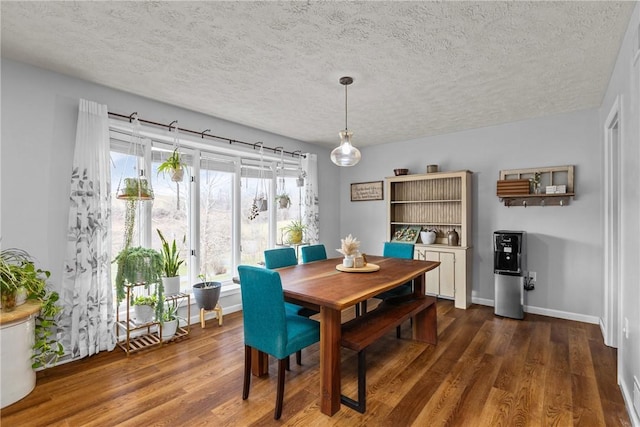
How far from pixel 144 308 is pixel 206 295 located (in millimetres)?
614

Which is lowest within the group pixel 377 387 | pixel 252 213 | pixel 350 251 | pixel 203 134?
pixel 377 387

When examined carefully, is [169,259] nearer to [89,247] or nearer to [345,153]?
[89,247]

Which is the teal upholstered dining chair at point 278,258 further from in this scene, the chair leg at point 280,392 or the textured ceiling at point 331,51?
the textured ceiling at point 331,51

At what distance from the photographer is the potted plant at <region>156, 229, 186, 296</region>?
326 cm

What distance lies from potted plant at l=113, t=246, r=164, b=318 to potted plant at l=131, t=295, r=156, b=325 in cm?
6

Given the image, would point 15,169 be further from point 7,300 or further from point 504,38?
point 504,38

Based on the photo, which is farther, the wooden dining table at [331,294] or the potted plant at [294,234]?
the potted plant at [294,234]

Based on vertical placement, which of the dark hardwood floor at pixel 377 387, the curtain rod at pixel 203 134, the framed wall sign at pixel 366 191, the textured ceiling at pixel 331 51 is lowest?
the dark hardwood floor at pixel 377 387

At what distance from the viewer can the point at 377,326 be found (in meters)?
2.42

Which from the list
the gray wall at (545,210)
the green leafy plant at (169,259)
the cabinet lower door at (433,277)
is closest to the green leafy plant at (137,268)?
the green leafy plant at (169,259)

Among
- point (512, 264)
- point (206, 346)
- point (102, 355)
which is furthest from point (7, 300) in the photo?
point (512, 264)

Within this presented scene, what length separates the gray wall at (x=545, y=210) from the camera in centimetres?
365

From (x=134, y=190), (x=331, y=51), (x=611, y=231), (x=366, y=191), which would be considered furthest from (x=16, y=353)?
(x=611, y=231)

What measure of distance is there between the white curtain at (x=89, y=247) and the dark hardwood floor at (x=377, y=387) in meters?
0.24
